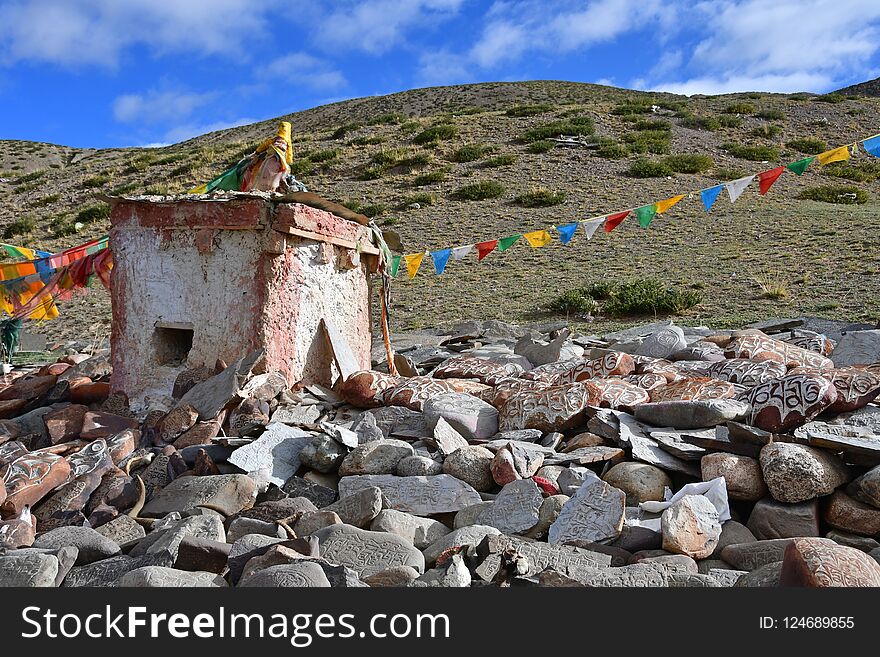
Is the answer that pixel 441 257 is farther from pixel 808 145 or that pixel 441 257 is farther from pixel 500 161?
pixel 808 145

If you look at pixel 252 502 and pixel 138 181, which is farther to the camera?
pixel 138 181

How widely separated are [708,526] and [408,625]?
1897 mm

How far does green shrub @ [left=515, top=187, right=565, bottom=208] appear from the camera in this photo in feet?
69.0

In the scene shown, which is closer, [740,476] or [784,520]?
[784,520]

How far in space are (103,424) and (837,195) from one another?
20.5 m

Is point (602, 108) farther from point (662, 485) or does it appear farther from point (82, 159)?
point (662, 485)

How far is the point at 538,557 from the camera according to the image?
3879 mm

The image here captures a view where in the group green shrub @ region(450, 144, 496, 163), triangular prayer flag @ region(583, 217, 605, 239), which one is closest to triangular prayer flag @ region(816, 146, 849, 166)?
triangular prayer flag @ region(583, 217, 605, 239)

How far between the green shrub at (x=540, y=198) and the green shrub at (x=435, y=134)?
5.90 m

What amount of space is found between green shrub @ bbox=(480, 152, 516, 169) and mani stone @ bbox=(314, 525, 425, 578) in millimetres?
20931

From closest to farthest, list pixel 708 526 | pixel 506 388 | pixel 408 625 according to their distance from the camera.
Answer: pixel 408 625
pixel 708 526
pixel 506 388

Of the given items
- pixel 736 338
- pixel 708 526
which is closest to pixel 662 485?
pixel 708 526

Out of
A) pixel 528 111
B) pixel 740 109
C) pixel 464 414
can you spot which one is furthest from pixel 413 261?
pixel 740 109

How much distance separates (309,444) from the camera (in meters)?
5.39
